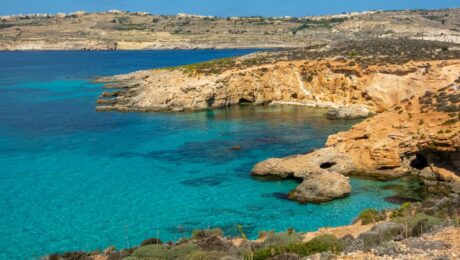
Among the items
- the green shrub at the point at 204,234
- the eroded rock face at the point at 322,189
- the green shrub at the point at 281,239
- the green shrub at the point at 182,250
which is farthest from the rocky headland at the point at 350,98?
the green shrub at the point at 182,250

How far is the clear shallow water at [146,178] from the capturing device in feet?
72.4

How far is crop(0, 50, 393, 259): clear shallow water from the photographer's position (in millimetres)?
22078

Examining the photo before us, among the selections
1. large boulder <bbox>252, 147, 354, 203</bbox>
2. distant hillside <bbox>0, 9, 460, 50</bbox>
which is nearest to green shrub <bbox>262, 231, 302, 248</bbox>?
large boulder <bbox>252, 147, 354, 203</bbox>

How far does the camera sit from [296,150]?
111ft

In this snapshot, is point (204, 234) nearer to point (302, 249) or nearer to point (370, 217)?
point (302, 249)

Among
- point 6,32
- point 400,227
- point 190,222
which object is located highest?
point 6,32

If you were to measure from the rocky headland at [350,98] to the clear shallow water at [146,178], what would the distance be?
1.85 metres

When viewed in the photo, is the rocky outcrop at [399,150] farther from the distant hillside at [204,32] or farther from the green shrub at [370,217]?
the distant hillside at [204,32]

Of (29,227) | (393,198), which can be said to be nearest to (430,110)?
(393,198)

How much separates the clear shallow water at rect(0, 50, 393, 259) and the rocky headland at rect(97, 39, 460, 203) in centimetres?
185

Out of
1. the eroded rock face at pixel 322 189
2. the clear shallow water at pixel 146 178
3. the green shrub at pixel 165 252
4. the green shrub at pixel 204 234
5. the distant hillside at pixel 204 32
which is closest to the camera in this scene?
the green shrub at pixel 165 252

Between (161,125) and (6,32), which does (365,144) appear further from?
(6,32)

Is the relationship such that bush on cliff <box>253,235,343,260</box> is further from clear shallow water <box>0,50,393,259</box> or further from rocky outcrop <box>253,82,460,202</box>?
rocky outcrop <box>253,82,460,202</box>

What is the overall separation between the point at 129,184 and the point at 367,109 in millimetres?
27118
